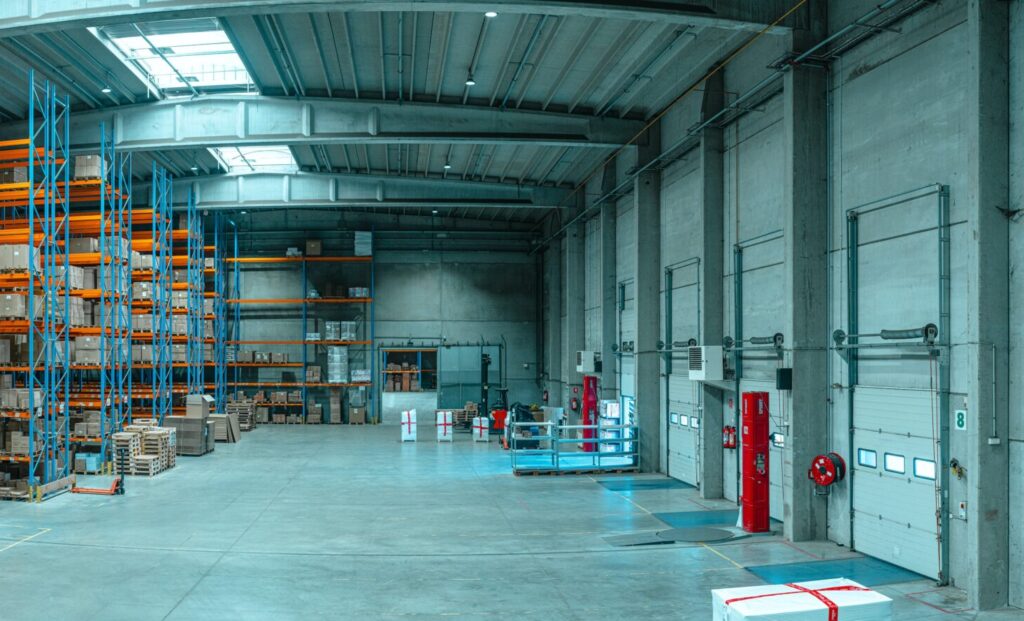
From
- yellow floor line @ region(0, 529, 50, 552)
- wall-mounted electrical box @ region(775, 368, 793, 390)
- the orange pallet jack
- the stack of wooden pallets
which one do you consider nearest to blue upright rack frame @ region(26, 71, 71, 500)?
the orange pallet jack

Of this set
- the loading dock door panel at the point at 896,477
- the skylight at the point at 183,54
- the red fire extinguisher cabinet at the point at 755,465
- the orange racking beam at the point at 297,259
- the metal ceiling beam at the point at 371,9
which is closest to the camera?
the loading dock door panel at the point at 896,477

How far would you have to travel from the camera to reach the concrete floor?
9438 mm

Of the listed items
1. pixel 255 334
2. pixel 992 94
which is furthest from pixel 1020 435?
pixel 255 334

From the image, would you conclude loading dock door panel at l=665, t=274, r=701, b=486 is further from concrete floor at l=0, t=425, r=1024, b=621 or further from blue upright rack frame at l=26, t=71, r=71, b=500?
blue upright rack frame at l=26, t=71, r=71, b=500

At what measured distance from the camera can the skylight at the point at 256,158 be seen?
25.6 metres

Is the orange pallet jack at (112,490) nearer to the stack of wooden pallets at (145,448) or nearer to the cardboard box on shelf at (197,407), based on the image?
the stack of wooden pallets at (145,448)

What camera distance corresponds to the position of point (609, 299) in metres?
23.6

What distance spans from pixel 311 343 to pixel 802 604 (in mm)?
29508

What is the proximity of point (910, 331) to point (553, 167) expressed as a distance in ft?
51.8

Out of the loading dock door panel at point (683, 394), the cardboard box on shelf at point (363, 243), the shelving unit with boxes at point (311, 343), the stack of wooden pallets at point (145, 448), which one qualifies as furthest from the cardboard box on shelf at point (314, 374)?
the loading dock door panel at point (683, 394)

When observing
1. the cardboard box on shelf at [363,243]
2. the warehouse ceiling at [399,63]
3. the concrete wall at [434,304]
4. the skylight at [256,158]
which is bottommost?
the concrete wall at [434,304]

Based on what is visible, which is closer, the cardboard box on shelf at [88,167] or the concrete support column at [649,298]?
the cardboard box on shelf at [88,167]

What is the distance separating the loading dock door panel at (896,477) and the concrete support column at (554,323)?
63.2 ft

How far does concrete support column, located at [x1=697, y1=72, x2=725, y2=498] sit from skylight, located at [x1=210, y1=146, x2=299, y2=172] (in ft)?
46.8
